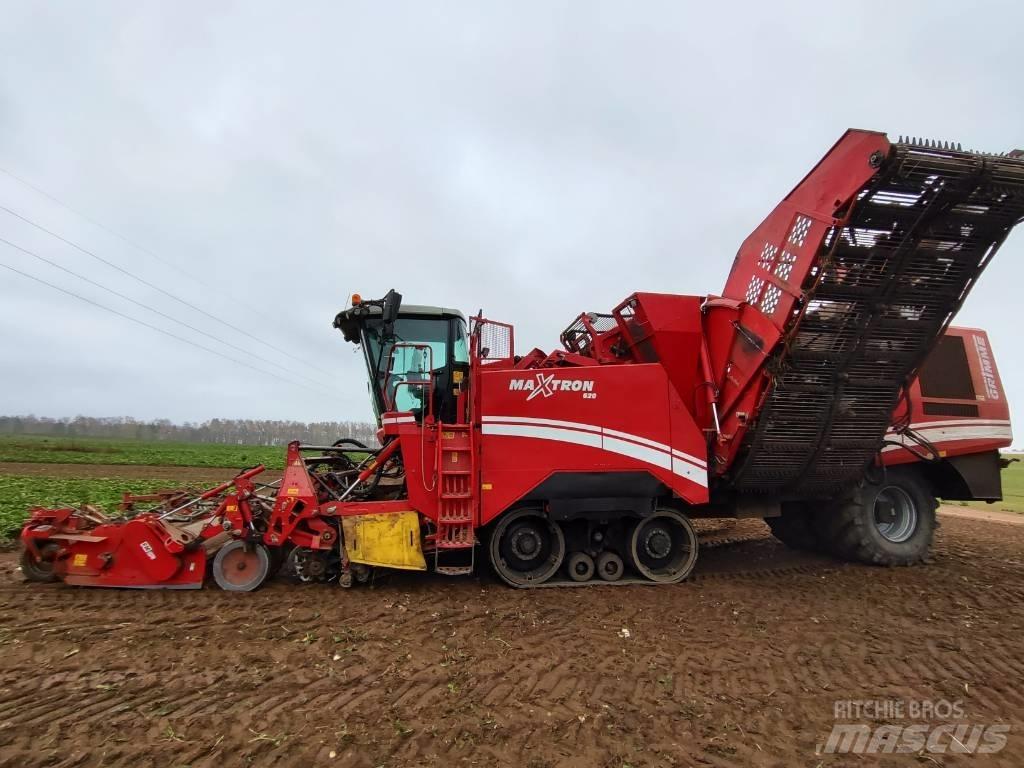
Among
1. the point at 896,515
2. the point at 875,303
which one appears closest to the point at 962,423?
the point at 896,515

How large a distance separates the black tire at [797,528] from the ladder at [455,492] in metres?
4.51

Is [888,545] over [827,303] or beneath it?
beneath

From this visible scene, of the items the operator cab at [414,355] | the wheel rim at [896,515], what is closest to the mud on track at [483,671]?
the wheel rim at [896,515]

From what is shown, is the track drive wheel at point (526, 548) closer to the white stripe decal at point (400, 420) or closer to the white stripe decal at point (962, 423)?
the white stripe decal at point (400, 420)

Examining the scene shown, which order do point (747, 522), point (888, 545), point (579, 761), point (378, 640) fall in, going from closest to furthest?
1. point (579, 761)
2. point (378, 640)
3. point (888, 545)
4. point (747, 522)

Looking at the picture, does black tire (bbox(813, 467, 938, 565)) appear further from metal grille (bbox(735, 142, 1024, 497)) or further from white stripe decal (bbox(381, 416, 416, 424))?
white stripe decal (bbox(381, 416, 416, 424))

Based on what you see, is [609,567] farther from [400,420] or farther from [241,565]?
[241,565]

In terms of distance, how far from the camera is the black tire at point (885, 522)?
261 inches

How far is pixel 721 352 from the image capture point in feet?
19.5

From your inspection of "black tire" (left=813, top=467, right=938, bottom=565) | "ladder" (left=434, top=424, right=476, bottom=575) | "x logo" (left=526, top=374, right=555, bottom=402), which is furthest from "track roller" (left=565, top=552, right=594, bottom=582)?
"black tire" (left=813, top=467, right=938, bottom=565)

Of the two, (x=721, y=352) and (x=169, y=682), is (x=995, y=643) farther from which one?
(x=169, y=682)

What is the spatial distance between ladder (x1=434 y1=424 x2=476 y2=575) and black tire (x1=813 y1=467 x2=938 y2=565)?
5.02 meters

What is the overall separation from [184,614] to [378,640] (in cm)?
191

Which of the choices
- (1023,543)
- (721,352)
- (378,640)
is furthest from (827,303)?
(1023,543)
